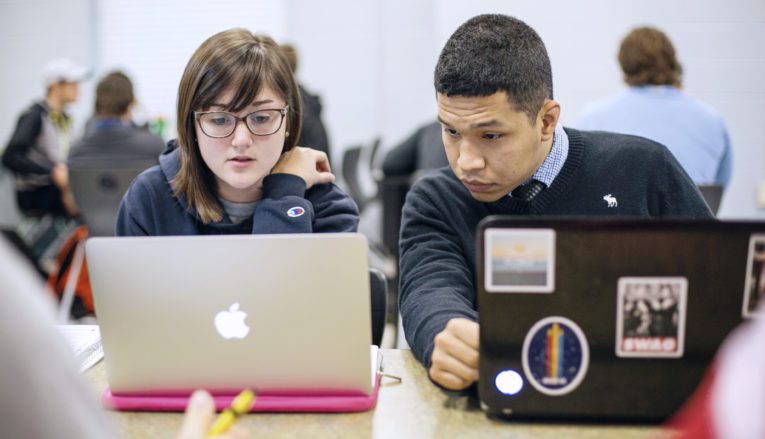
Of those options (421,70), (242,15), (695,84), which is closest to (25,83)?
(242,15)

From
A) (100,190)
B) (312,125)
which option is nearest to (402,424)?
(312,125)

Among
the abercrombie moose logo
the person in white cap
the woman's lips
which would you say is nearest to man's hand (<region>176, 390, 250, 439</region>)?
the woman's lips

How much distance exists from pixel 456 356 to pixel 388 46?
165 inches

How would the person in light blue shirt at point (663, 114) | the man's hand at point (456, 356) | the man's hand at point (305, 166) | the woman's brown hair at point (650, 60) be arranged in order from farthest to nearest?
the woman's brown hair at point (650, 60) → the person in light blue shirt at point (663, 114) → the man's hand at point (305, 166) → the man's hand at point (456, 356)

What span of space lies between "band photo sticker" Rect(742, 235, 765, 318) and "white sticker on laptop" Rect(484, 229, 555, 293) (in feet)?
0.77

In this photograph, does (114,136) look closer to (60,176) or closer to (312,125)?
(60,176)

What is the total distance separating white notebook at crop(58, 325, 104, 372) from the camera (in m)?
1.28

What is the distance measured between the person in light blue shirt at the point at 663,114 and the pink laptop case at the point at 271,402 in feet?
6.33

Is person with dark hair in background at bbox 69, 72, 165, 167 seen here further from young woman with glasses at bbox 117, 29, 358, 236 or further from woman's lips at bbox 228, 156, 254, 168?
woman's lips at bbox 228, 156, 254, 168

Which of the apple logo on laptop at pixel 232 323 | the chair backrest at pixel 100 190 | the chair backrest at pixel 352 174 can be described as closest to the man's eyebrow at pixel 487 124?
the apple logo on laptop at pixel 232 323

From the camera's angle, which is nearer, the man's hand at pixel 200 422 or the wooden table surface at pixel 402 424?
the man's hand at pixel 200 422

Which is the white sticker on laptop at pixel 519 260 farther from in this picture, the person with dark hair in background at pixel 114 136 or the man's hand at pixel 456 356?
the person with dark hair in background at pixel 114 136

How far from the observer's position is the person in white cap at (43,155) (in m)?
4.73

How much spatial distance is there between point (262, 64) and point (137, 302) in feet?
2.22
